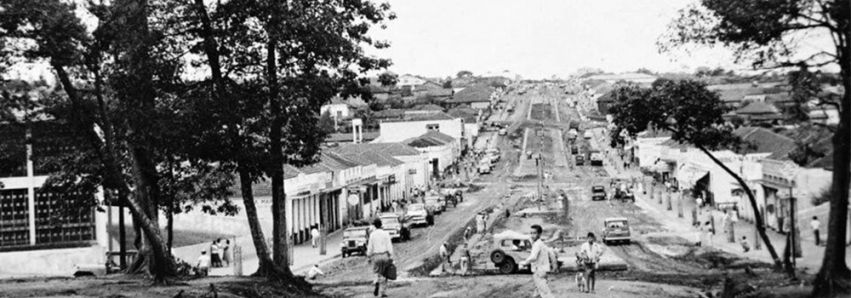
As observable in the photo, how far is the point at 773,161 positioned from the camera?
91.9 feet

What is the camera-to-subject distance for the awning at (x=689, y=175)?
62.7 meters

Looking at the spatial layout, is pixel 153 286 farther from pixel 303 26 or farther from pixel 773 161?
pixel 773 161

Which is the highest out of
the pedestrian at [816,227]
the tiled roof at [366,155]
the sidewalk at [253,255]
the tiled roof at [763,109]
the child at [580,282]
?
the tiled roof at [763,109]

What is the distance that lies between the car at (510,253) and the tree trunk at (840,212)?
16.1 metres

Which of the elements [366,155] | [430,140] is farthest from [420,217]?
[430,140]

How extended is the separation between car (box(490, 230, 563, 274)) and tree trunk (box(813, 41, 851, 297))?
16123 millimetres

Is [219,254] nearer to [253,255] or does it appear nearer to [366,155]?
[253,255]

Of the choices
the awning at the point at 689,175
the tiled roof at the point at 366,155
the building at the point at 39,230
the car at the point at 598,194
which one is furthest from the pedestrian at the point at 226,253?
the car at the point at 598,194

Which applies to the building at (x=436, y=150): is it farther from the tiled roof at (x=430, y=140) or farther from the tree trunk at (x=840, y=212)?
the tree trunk at (x=840, y=212)

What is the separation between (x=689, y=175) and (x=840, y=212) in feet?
175

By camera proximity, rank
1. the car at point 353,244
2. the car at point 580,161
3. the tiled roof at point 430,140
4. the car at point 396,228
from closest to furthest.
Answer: the car at point 353,244 < the car at point 396,228 < the tiled roof at point 430,140 < the car at point 580,161

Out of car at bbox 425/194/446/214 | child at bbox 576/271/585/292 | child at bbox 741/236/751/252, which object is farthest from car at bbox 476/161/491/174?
child at bbox 576/271/585/292

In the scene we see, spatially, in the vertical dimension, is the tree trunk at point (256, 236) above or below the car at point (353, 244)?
above

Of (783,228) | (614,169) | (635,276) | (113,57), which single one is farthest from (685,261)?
(614,169)
